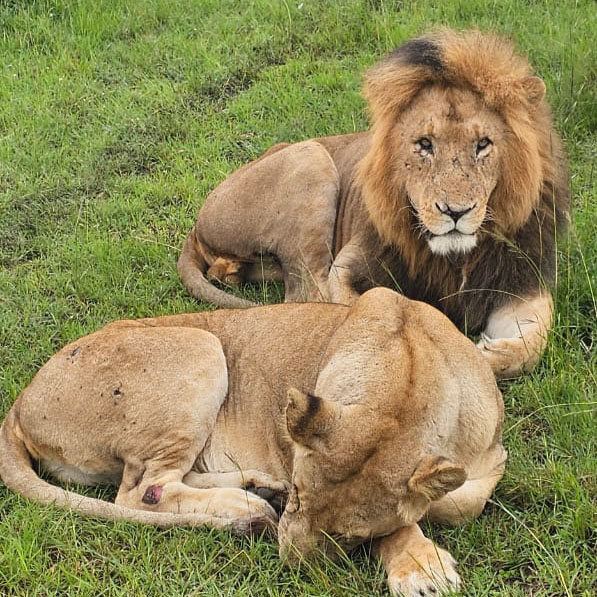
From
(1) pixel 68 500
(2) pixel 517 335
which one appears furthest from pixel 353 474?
(2) pixel 517 335

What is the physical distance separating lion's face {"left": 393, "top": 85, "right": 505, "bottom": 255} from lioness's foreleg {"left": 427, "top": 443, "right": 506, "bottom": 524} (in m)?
1.11

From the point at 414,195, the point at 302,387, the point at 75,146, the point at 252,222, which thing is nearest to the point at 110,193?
the point at 75,146

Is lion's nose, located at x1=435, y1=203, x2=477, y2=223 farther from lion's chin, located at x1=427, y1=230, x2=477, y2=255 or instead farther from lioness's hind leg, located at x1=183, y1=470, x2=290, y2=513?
lioness's hind leg, located at x1=183, y1=470, x2=290, y2=513

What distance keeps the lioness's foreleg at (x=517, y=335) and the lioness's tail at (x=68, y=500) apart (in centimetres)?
133

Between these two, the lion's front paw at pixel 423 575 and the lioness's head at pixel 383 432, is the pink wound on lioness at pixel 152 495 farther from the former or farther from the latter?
the lion's front paw at pixel 423 575

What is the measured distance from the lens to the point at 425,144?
443cm

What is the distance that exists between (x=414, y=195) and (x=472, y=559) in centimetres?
169

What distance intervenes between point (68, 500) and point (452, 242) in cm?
185

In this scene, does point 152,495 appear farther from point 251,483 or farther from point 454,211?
point 454,211

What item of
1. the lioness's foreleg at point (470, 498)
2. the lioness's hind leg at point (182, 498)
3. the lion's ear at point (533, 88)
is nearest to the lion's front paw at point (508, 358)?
the lioness's foreleg at point (470, 498)

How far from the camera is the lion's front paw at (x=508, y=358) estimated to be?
14.1ft

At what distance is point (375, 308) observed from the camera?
3676 millimetres

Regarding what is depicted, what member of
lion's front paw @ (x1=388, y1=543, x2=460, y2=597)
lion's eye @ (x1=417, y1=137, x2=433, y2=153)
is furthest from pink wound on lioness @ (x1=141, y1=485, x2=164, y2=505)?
lion's eye @ (x1=417, y1=137, x2=433, y2=153)

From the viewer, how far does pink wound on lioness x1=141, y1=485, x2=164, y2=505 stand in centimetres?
367
